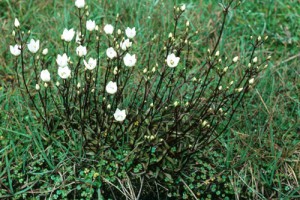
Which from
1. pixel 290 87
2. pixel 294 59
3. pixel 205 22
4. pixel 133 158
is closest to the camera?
pixel 133 158

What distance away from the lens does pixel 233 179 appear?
11.0ft

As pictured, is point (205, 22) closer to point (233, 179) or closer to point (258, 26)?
point (258, 26)

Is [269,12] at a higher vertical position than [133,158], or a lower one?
higher

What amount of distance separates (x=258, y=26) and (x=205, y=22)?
59cm

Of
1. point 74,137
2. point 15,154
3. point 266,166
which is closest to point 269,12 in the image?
point 266,166

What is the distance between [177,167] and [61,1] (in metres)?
2.46

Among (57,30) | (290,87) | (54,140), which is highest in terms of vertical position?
(57,30)

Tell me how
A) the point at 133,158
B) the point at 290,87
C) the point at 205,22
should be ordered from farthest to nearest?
the point at 205,22 < the point at 290,87 < the point at 133,158

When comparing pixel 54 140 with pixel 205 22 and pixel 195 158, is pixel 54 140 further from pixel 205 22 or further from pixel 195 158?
pixel 205 22

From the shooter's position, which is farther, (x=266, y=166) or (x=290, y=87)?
(x=290, y=87)

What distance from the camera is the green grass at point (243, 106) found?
3254 mm

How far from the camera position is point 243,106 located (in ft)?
12.1

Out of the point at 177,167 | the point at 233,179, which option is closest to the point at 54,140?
the point at 177,167

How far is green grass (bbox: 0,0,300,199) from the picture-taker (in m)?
3.25
